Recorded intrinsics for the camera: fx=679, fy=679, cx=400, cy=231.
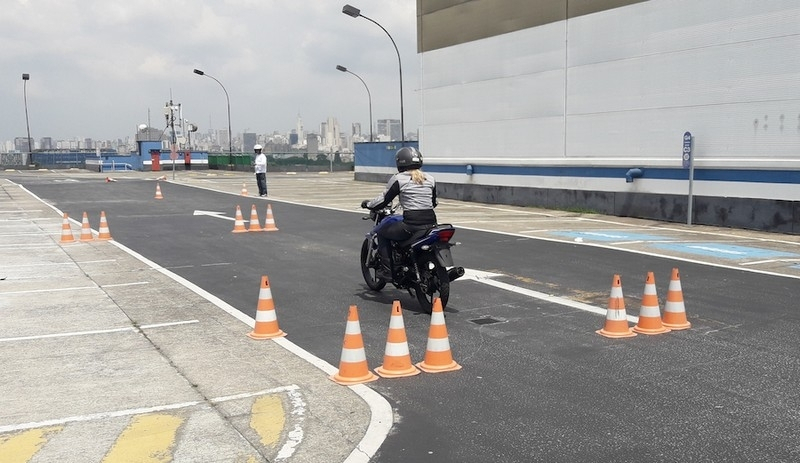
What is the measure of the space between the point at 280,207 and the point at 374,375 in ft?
59.9

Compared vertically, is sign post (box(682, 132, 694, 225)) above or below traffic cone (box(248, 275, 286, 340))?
above

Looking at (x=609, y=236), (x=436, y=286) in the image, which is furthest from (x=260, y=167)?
(x=436, y=286)

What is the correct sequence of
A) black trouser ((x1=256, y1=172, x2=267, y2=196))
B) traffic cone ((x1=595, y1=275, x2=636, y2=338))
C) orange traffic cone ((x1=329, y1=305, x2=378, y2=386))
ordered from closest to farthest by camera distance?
orange traffic cone ((x1=329, y1=305, x2=378, y2=386))
traffic cone ((x1=595, y1=275, x2=636, y2=338))
black trouser ((x1=256, y1=172, x2=267, y2=196))

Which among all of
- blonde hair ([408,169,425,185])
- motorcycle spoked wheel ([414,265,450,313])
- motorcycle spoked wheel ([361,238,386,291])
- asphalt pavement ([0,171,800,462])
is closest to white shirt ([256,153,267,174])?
asphalt pavement ([0,171,800,462])

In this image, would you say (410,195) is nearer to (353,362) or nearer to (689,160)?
(353,362)

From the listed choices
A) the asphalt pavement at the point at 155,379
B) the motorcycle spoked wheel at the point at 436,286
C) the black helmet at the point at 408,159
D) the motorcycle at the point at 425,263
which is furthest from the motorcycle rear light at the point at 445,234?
the asphalt pavement at the point at 155,379

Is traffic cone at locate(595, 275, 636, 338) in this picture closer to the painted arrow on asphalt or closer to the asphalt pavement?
the asphalt pavement

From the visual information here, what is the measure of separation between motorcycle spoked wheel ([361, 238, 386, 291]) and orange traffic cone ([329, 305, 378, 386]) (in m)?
3.17

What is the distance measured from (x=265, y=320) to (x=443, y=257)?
2.15 m

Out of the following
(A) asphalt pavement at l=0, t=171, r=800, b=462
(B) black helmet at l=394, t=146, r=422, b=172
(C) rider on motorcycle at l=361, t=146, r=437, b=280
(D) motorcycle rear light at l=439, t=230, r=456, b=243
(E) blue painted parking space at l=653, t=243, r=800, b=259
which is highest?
(B) black helmet at l=394, t=146, r=422, b=172

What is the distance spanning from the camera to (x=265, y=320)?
715 centimetres

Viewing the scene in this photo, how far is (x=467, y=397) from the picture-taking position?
5312mm

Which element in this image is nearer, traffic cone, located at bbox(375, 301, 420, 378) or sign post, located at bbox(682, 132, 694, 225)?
traffic cone, located at bbox(375, 301, 420, 378)

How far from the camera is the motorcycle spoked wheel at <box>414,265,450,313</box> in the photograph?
25.9 ft
